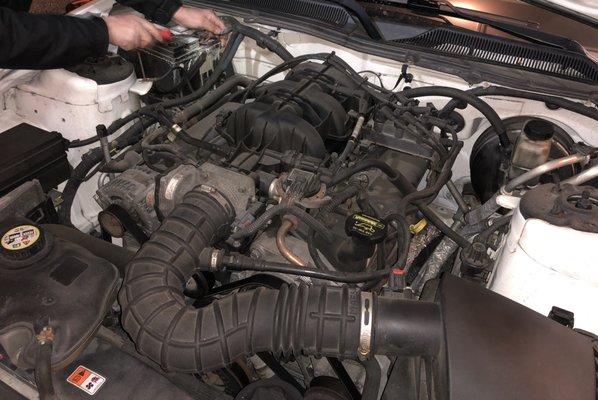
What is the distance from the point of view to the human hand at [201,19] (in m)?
1.81

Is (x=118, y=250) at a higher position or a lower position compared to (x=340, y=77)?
lower

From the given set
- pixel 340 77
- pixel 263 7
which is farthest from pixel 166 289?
pixel 263 7

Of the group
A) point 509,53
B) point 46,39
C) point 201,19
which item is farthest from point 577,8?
point 46,39

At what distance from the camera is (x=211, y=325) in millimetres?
952

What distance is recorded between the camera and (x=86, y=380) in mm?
1020

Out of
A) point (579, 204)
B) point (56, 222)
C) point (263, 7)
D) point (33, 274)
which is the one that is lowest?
point (56, 222)

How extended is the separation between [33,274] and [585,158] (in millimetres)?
1415

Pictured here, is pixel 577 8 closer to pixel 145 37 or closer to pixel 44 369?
pixel 145 37

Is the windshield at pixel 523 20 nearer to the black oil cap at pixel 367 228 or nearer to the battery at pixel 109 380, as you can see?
the black oil cap at pixel 367 228

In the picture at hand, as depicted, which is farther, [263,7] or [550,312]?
[263,7]

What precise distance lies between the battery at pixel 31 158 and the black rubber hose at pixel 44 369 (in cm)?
66

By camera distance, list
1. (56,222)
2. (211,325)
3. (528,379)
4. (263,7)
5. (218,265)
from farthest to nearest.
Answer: (263,7), (56,222), (218,265), (211,325), (528,379)

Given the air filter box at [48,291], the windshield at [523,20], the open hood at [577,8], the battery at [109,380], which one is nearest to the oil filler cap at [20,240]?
the air filter box at [48,291]

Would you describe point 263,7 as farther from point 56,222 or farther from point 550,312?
Result: point 550,312
